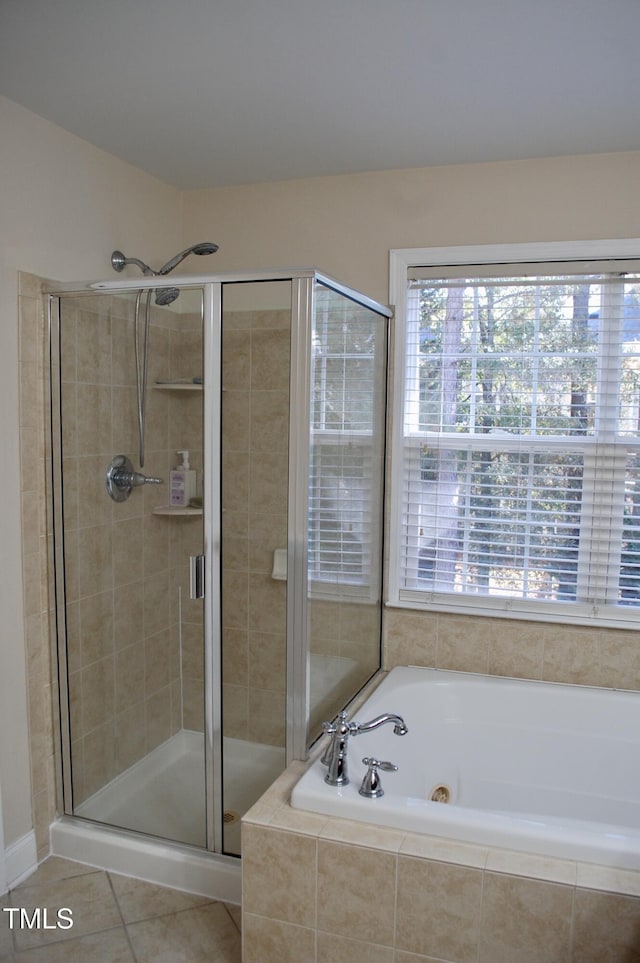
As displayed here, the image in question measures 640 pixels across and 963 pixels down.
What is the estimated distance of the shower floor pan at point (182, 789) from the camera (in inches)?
88.2

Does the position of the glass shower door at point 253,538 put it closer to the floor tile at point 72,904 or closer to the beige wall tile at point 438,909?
the floor tile at point 72,904

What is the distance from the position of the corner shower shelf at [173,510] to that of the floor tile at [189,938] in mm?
1234

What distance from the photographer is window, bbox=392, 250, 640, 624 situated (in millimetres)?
2650

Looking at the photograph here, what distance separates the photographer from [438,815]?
1.82 m

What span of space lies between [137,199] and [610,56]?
5.75 ft

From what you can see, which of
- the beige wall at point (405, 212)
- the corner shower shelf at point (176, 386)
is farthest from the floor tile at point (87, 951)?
the beige wall at point (405, 212)

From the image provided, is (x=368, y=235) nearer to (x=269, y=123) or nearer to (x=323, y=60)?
(x=269, y=123)

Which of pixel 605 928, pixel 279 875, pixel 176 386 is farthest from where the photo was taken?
pixel 176 386

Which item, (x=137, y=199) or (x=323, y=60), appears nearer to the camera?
(x=323, y=60)

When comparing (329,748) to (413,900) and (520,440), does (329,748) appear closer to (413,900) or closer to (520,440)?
(413,900)

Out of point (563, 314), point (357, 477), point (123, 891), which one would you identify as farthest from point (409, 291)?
point (123, 891)

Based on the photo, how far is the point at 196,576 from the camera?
2229 millimetres

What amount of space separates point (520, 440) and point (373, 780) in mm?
1412

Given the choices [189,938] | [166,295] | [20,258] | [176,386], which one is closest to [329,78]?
[166,295]
